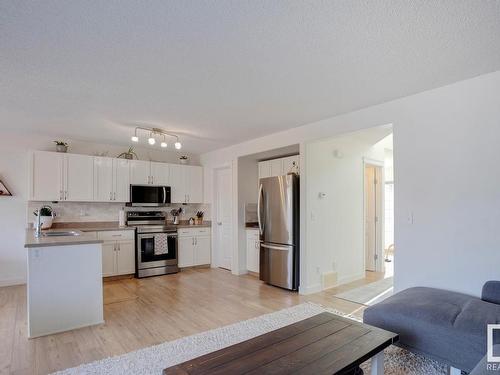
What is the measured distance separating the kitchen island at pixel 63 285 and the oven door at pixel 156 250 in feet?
→ 6.64

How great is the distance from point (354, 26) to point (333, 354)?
192 centimetres

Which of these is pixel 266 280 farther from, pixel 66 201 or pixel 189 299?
pixel 66 201

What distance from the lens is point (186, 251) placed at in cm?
571

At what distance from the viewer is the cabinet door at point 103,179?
16.6 feet

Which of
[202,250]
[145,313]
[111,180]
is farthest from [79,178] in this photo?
[145,313]

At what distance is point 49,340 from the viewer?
274 centimetres

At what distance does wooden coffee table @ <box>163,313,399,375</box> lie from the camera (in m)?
1.45

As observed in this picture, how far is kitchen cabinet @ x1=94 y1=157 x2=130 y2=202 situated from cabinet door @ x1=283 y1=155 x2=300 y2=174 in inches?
113

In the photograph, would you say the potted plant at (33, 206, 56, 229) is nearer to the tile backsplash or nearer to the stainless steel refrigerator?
the tile backsplash

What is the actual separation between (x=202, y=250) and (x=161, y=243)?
0.91 metres

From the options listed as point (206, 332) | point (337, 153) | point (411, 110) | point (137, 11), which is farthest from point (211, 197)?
point (137, 11)

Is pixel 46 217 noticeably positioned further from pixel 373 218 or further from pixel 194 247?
pixel 373 218

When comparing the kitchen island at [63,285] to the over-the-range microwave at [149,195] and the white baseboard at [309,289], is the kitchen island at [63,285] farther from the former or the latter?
the white baseboard at [309,289]

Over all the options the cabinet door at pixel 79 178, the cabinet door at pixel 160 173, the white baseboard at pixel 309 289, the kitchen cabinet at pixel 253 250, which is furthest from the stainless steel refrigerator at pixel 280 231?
the cabinet door at pixel 79 178
